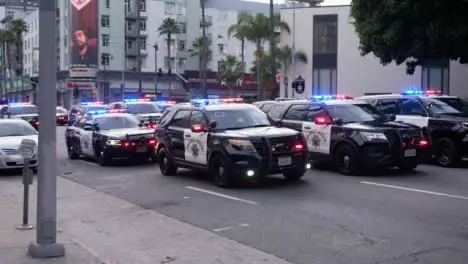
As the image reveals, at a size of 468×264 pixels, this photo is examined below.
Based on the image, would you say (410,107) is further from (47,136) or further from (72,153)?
(47,136)

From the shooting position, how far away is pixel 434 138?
16781mm

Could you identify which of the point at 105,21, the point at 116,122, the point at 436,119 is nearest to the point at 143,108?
the point at 116,122

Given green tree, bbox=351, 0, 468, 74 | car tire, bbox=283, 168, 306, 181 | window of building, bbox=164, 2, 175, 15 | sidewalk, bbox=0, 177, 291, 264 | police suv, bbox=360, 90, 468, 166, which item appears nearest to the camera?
sidewalk, bbox=0, 177, 291, 264

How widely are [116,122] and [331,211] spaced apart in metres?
11.0

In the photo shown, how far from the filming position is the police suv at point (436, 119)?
53.4 ft

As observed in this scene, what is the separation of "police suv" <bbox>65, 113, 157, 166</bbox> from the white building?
1137 inches

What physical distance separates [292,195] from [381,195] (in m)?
1.60

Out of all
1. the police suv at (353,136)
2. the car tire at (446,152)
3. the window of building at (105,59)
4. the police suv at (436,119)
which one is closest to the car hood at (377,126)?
the police suv at (353,136)

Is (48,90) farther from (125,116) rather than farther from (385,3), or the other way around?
(385,3)

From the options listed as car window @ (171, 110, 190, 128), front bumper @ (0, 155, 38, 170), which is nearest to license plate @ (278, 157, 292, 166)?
car window @ (171, 110, 190, 128)

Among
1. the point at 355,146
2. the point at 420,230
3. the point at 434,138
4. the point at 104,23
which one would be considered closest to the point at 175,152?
the point at 355,146

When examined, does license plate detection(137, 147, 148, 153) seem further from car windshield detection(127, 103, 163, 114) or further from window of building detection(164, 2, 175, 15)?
window of building detection(164, 2, 175, 15)

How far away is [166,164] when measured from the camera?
1597 centimetres

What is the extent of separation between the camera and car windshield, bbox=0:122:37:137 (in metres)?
18.0
